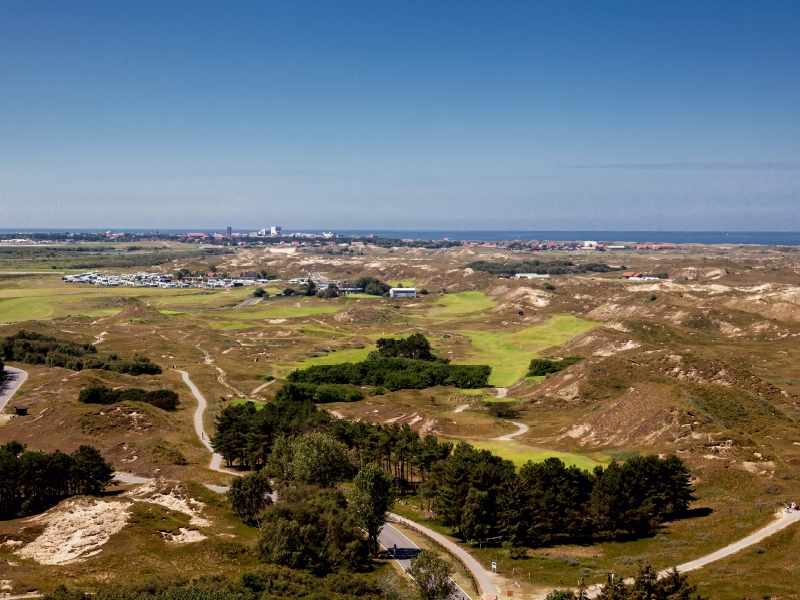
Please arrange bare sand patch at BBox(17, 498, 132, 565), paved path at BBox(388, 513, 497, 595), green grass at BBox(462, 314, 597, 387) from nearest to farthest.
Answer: paved path at BBox(388, 513, 497, 595)
bare sand patch at BBox(17, 498, 132, 565)
green grass at BBox(462, 314, 597, 387)

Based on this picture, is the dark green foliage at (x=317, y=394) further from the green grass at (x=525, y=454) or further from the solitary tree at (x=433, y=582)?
the solitary tree at (x=433, y=582)

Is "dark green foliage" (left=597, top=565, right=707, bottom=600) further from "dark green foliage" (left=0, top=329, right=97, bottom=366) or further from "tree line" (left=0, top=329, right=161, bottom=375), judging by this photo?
"dark green foliage" (left=0, top=329, right=97, bottom=366)

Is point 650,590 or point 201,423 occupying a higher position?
point 650,590

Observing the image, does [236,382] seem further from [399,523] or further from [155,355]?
[399,523]

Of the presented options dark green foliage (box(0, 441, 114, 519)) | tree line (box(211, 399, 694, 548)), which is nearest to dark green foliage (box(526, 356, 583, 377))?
tree line (box(211, 399, 694, 548))

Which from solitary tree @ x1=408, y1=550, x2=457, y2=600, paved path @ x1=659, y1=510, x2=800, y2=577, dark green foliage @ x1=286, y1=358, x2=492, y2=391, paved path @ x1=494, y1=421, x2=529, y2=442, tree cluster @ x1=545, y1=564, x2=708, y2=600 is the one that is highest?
tree cluster @ x1=545, y1=564, x2=708, y2=600

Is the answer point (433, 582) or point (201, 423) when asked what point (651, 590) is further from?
point (201, 423)

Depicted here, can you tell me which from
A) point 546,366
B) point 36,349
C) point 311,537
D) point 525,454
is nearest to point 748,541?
point 525,454
